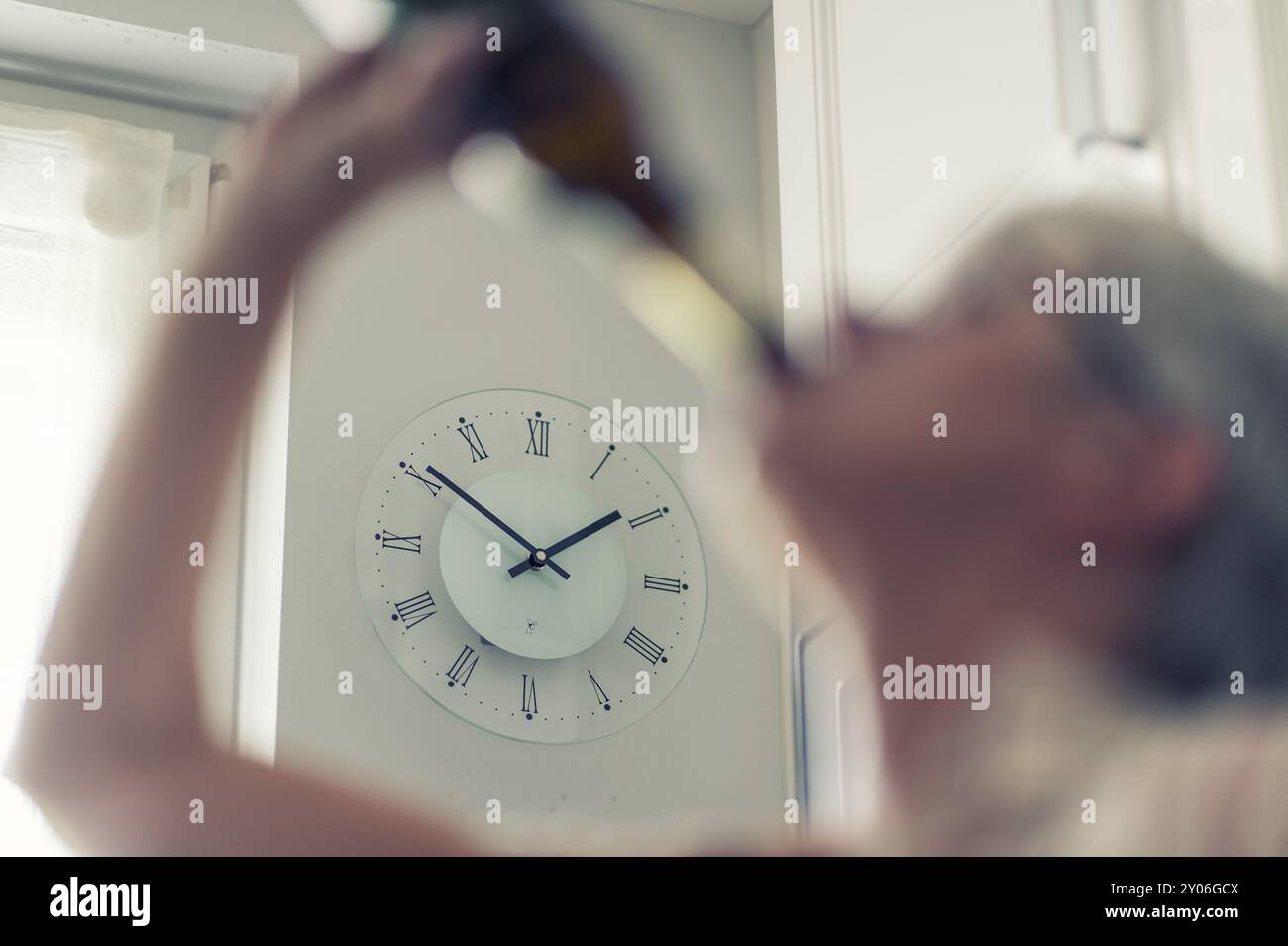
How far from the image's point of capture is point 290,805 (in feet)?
3.84

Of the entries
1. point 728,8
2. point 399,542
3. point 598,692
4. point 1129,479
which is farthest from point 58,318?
point 1129,479

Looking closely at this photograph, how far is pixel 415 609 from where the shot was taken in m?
1.27

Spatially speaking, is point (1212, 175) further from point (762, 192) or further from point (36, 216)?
point (36, 216)

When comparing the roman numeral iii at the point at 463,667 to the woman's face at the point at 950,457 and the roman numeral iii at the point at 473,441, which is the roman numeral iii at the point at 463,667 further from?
the woman's face at the point at 950,457

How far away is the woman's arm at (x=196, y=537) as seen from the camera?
1126 mm

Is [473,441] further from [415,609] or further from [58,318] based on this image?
[58,318]

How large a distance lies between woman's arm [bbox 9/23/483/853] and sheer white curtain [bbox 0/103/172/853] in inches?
1.0

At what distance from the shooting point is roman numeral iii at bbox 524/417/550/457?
136cm

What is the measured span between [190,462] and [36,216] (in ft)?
0.97

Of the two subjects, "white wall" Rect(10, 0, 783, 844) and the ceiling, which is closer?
"white wall" Rect(10, 0, 783, 844)

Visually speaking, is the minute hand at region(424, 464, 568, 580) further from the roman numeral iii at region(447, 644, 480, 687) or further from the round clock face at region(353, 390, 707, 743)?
the roman numeral iii at region(447, 644, 480, 687)

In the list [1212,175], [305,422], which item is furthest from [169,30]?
[1212,175]

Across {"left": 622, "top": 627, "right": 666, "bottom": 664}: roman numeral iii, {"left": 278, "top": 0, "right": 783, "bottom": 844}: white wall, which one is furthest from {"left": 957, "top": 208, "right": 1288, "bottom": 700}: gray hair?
{"left": 622, "top": 627, "right": 666, "bottom": 664}: roman numeral iii
